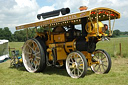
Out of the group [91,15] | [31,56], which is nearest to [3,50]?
[31,56]

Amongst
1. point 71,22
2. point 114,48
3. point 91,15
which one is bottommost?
point 114,48

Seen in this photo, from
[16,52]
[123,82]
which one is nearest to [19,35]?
[16,52]

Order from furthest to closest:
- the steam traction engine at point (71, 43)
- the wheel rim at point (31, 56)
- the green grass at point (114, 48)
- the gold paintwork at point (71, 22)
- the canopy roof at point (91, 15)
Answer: the green grass at point (114, 48)
the wheel rim at point (31, 56)
the steam traction engine at point (71, 43)
the gold paintwork at point (71, 22)
the canopy roof at point (91, 15)

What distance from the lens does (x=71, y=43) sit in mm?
6738

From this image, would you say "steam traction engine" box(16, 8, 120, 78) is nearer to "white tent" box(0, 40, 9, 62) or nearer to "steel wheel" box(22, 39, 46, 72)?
"steel wheel" box(22, 39, 46, 72)

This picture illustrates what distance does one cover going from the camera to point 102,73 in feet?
22.1

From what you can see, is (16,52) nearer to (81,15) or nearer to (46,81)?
(46,81)

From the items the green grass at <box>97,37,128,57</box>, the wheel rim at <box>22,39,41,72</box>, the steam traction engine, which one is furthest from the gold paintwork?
the green grass at <box>97,37,128,57</box>

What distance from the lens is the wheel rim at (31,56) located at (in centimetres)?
767

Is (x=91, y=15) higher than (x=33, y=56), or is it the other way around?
(x=91, y=15)

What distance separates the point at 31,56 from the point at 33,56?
0.61ft

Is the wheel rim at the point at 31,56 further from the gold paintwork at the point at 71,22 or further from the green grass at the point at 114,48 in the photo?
the green grass at the point at 114,48

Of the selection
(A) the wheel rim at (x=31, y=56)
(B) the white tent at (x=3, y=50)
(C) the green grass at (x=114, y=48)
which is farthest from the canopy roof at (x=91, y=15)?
(B) the white tent at (x=3, y=50)

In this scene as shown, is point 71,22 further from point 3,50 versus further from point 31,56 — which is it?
point 3,50
